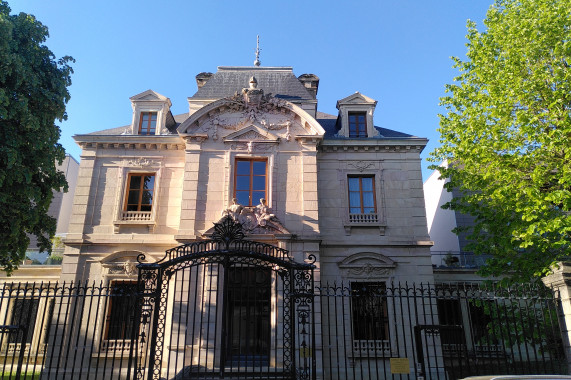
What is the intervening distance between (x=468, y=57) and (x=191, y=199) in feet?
36.1

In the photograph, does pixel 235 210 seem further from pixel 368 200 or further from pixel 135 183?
pixel 368 200

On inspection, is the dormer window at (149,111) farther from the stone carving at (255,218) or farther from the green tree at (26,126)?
the stone carving at (255,218)

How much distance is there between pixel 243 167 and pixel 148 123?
15.9ft

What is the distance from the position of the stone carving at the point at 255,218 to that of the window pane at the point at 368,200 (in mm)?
3812

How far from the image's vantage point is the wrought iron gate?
965 centimetres

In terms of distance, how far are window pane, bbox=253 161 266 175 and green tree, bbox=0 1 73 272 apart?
22.3 feet

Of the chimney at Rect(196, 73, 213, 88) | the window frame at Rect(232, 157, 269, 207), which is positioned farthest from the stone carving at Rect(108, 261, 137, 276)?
the chimney at Rect(196, 73, 213, 88)

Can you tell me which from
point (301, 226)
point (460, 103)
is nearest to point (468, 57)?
point (460, 103)

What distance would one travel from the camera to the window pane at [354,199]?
16.7 metres

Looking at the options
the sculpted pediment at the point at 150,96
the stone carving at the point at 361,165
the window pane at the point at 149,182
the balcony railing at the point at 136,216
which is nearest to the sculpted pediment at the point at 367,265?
the stone carving at the point at 361,165

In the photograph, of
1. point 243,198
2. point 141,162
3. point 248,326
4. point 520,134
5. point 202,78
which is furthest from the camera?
point 202,78

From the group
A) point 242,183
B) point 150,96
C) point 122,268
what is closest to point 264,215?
point 242,183

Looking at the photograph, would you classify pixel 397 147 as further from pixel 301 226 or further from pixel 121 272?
pixel 121 272

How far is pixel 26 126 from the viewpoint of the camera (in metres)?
12.4
